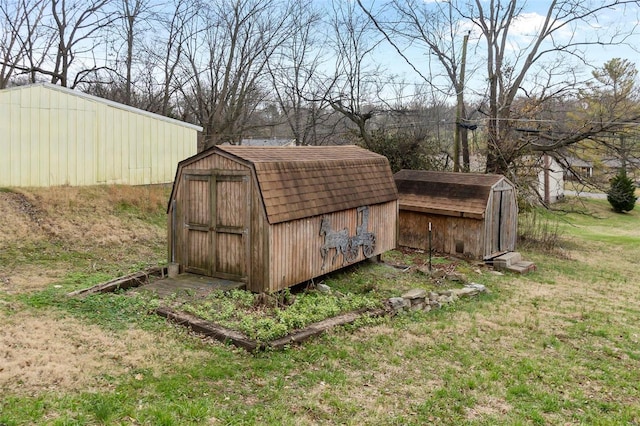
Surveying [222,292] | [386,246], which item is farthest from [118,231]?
[386,246]

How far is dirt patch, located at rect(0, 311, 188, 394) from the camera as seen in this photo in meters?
4.96

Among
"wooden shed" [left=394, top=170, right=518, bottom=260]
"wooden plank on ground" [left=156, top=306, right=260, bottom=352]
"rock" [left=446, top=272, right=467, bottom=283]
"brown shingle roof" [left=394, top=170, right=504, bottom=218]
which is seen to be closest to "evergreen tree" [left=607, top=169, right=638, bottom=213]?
"wooden shed" [left=394, top=170, right=518, bottom=260]

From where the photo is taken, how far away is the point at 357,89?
24.2m

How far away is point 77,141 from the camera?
1327 centimetres

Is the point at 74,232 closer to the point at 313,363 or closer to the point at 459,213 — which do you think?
the point at 313,363

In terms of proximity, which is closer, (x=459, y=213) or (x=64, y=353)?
(x=64, y=353)

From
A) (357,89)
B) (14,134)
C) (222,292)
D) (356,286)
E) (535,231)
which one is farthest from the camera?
(357,89)

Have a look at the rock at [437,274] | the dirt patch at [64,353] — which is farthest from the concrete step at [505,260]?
the dirt patch at [64,353]

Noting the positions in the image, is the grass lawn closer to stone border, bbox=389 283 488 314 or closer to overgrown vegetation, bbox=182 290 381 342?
stone border, bbox=389 283 488 314

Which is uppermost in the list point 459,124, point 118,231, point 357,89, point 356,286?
point 357,89

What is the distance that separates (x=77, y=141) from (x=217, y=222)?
22.0 ft

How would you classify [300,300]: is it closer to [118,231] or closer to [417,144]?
[118,231]

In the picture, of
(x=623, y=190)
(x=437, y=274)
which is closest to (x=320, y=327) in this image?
(x=437, y=274)

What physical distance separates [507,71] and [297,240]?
1656 cm
